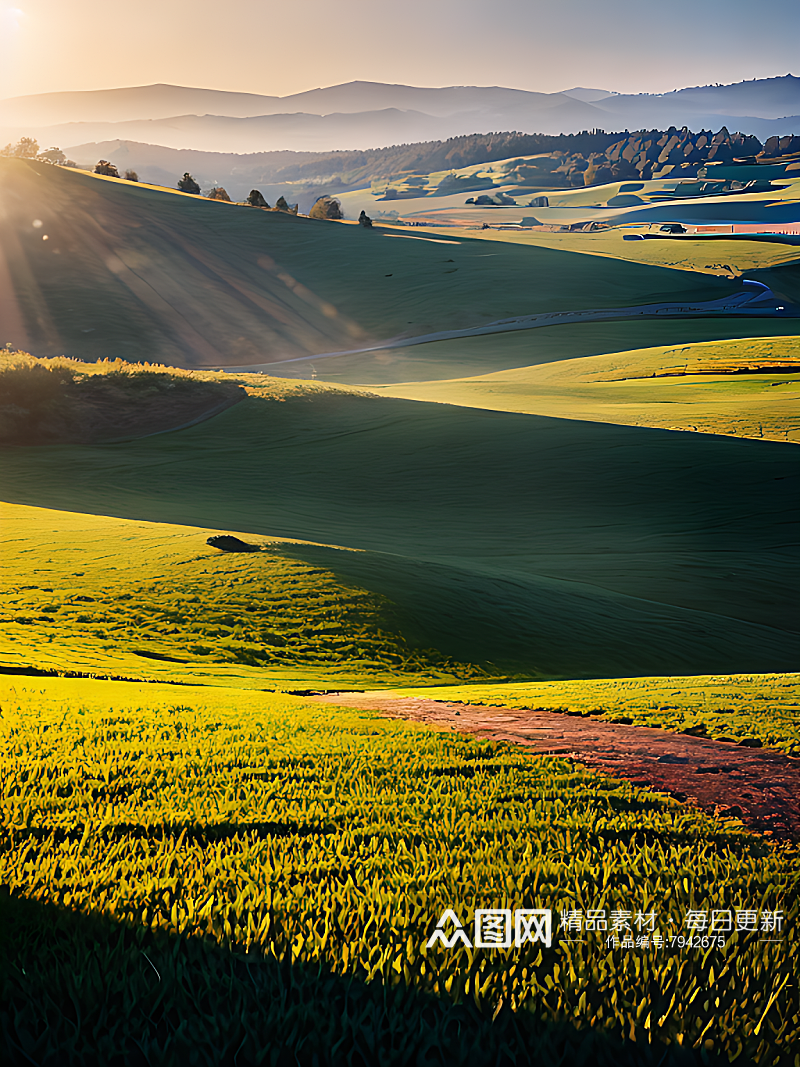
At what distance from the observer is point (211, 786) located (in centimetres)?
541

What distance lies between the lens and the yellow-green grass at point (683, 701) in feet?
28.3

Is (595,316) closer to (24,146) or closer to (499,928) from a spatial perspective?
(499,928)

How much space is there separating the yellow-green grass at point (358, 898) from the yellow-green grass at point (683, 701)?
3.32 metres

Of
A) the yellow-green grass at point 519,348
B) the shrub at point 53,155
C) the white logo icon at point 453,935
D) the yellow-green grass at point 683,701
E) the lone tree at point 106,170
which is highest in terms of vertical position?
the shrub at point 53,155

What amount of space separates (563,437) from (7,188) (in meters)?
103

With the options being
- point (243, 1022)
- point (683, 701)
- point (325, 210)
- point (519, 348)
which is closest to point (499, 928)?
point (243, 1022)

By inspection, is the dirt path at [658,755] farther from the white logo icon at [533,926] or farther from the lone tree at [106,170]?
the lone tree at [106,170]

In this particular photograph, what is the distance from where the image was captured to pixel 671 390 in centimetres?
4638

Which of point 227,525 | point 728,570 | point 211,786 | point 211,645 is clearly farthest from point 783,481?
point 211,786

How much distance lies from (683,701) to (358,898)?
26.7 feet

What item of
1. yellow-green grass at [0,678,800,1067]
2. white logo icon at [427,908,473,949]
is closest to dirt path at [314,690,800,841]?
yellow-green grass at [0,678,800,1067]

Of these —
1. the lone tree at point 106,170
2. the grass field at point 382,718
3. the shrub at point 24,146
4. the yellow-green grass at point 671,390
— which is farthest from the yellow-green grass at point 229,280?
the grass field at point 382,718

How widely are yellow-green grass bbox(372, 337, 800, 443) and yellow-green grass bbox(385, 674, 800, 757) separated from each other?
1002 inches

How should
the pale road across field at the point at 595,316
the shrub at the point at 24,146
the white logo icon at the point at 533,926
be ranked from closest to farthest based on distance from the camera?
1. the white logo icon at the point at 533,926
2. the pale road across field at the point at 595,316
3. the shrub at the point at 24,146
